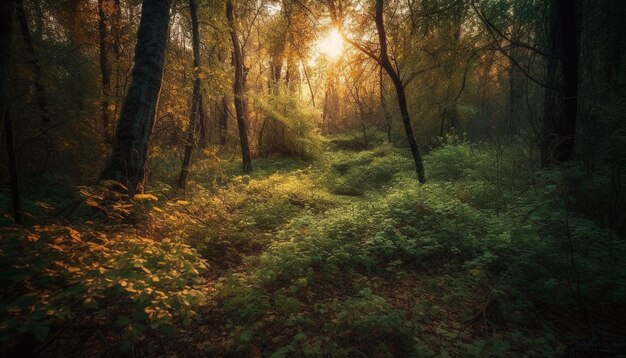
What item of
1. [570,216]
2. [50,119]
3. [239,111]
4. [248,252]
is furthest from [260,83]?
[570,216]

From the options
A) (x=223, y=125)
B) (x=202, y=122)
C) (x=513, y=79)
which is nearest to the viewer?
(x=202, y=122)

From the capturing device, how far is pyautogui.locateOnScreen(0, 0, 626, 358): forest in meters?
2.59

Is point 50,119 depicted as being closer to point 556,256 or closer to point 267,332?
point 267,332

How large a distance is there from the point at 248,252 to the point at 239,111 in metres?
8.66

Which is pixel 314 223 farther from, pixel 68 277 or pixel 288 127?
pixel 288 127

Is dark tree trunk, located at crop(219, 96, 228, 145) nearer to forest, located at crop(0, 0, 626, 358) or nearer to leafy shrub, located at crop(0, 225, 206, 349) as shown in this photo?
forest, located at crop(0, 0, 626, 358)

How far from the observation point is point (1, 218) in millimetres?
2406

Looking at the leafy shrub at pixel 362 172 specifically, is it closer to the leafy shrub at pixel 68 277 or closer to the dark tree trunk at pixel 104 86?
the dark tree trunk at pixel 104 86

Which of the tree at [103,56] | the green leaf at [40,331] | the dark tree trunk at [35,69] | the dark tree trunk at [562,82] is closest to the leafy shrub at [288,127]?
the tree at [103,56]

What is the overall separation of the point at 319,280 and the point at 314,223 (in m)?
1.64

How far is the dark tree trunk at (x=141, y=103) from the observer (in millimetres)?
4191

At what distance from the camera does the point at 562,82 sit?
565 cm

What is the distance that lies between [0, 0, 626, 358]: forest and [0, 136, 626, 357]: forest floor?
28 mm

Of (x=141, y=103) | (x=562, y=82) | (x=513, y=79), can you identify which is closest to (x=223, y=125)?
(x=141, y=103)
